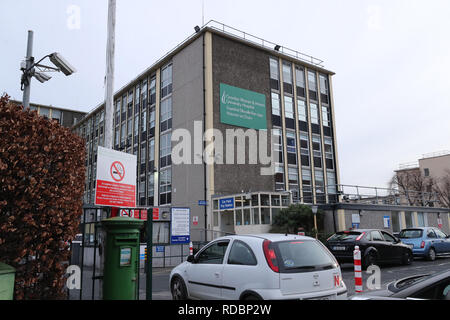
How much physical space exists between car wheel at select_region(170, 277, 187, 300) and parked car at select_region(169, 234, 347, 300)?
561mm

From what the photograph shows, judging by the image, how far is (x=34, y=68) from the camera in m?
10.2

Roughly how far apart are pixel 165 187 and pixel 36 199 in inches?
1096

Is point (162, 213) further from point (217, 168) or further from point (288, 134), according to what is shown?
point (288, 134)

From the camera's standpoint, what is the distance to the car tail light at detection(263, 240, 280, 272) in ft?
19.5

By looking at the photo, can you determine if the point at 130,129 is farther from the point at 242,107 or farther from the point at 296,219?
the point at 296,219

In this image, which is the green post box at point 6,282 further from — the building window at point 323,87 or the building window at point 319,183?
the building window at point 323,87

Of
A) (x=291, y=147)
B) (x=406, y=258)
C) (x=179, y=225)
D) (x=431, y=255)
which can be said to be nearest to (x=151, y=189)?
(x=291, y=147)

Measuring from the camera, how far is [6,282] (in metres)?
4.87

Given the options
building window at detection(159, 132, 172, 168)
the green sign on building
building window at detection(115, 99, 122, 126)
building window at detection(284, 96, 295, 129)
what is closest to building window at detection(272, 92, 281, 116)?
building window at detection(284, 96, 295, 129)

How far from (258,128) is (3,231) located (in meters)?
28.2

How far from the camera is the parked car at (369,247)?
1414 cm

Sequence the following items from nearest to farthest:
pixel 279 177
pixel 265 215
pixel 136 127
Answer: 1. pixel 265 215
2. pixel 279 177
3. pixel 136 127

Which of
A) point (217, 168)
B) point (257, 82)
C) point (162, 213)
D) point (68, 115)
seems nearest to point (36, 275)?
point (162, 213)

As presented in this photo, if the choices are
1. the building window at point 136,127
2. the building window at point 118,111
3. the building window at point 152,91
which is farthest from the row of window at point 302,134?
the building window at point 118,111
